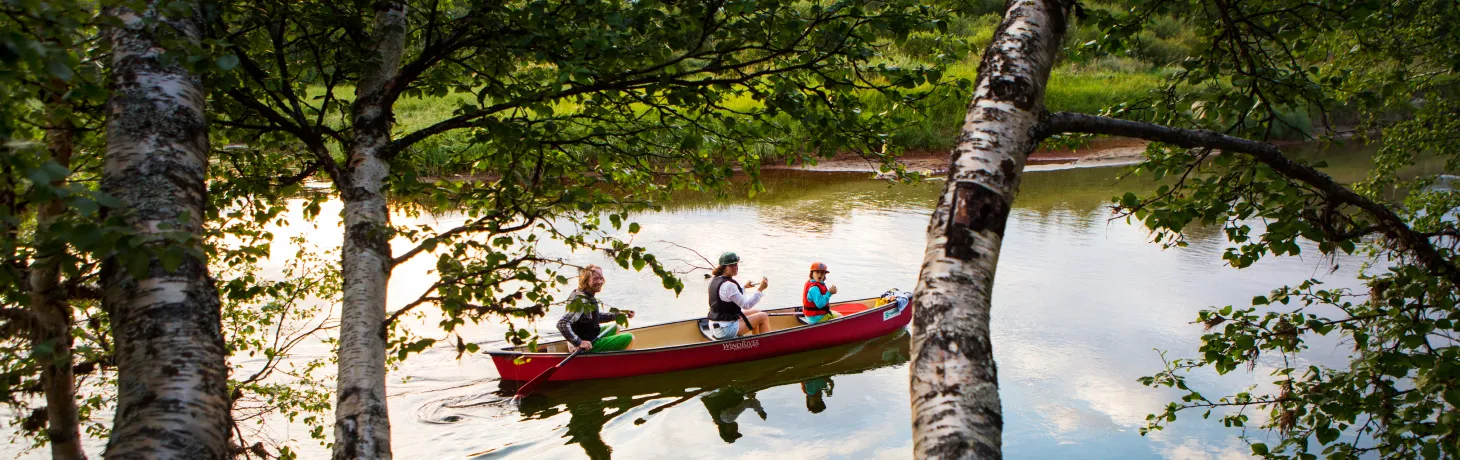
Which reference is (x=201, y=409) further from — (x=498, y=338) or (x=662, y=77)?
(x=498, y=338)

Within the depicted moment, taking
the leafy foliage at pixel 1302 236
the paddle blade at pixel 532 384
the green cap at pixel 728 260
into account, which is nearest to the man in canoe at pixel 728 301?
the green cap at pixel 728 260

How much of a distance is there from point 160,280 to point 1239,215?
3723 millimetres

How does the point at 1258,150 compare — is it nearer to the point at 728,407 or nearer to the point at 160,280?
the point at 160,280

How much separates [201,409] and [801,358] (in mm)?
9130

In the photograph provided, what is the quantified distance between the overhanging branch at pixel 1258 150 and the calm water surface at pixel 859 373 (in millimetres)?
1833

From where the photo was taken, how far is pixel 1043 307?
1233cm

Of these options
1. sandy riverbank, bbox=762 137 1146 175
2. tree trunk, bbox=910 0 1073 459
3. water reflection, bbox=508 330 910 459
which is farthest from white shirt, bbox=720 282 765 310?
sandy riverbank, bbox=762 137 1146 175

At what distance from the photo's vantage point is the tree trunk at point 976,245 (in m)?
1.86

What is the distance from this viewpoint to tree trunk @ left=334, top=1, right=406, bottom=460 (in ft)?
11.2

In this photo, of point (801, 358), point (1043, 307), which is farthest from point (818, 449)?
point (1043, 307)

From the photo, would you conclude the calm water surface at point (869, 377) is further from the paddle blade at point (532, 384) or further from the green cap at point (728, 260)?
the green cap at point (728, 260)

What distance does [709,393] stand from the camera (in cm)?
981

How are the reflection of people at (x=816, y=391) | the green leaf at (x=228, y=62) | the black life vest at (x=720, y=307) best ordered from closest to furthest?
the green leaf at (x=228, y=62) → the reflection of people at (x=816, y=391) → the black life vest at (x=720, y=307)

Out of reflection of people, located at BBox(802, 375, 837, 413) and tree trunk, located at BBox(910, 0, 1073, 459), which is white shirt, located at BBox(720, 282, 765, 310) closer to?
reflection of people, located at BBox(802, 375, 837, 413)
